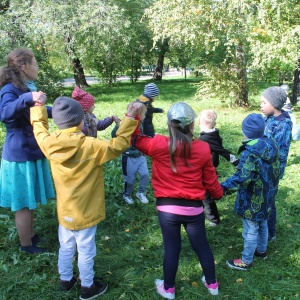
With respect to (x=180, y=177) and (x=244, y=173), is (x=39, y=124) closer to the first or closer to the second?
(x=180, y=177)

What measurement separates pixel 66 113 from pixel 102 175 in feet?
1.86

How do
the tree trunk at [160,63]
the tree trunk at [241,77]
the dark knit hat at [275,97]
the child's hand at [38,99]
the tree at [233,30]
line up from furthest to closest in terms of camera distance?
1. the tree trunk at [160,63]
2. the tree trunk at [241,77]
3. the tree at [233,30]
4. the dark knit hat at [275,97]
5. the child's hand at [38,99]

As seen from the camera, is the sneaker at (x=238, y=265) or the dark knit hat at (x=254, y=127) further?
the sneaker at (x=238, y=265)

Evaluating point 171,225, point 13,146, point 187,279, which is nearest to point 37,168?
point 13,146

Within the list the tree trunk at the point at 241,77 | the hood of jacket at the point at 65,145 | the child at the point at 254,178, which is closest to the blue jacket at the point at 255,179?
the child at the point at 254,178

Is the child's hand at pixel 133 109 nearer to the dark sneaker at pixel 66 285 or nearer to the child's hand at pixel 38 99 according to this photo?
the child's hand at pixel 38 99

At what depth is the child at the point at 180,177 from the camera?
2.46 meters

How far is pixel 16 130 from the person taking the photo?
3041 millimetres

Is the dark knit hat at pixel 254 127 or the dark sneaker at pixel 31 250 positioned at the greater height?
the dark knit hat at pixel 254 127

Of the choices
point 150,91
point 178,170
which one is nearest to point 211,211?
point 150,91

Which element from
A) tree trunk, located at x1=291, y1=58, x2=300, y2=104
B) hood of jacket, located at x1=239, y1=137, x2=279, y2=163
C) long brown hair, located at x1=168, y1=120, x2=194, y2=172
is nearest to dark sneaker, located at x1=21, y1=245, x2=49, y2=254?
long brown hair, located at x1=168, y1=120, x2=194, y2=172

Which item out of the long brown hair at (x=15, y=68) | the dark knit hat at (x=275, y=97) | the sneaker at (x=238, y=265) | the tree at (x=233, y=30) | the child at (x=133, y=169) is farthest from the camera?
the tree at (x=233, y=30)

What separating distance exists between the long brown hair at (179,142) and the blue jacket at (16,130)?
127 centimetres

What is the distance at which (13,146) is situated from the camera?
3051 mm
